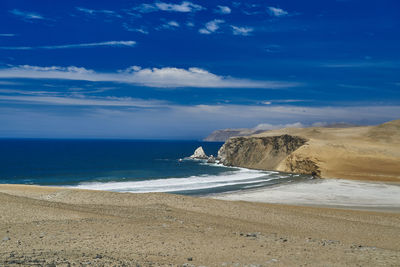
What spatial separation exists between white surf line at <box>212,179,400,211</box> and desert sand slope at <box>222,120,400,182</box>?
16.2ft

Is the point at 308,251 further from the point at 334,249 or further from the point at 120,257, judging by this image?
the point at 120,257

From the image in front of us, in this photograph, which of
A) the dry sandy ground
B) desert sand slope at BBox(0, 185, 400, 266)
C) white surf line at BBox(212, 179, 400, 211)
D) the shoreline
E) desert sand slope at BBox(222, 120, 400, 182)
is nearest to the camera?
desert sand slope at BBox(0, 185, 400, 266)

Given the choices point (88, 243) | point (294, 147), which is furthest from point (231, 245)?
point (294, 147)

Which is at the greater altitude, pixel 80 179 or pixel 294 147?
pixel 294 147

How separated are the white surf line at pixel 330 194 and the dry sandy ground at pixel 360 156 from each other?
4.48 meters

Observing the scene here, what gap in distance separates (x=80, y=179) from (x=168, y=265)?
42.3m

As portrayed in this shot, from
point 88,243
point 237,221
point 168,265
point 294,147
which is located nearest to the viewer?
point 168,265


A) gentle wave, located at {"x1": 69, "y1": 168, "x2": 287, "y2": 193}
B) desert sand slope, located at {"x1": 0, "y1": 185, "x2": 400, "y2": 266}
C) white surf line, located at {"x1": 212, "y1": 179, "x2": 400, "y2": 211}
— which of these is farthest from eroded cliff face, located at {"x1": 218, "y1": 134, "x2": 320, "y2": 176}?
desert sand slope, located at {"x1": 0, "y1": 185, "x2": 400, "y2": 266}

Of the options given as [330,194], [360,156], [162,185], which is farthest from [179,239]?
[360,156]

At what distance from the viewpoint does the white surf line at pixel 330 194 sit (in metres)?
28.1

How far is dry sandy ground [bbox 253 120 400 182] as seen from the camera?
145ft

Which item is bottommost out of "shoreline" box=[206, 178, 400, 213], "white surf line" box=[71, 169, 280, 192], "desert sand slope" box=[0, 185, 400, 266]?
"white surf line" box=[71, 169, 280, 192]

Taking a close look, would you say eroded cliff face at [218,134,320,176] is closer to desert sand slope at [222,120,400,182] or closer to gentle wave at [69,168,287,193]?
desert sand slope at [222,120,400,182]

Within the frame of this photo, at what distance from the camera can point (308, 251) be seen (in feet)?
32.2
